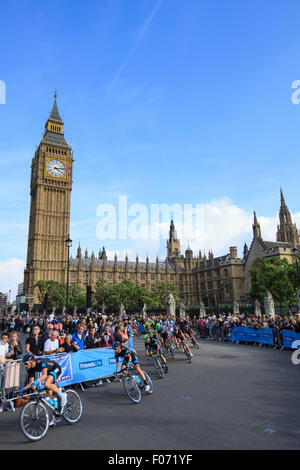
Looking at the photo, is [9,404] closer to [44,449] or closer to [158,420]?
[44,449]

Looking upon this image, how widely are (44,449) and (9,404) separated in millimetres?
3057

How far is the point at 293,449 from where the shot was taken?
4.75 m

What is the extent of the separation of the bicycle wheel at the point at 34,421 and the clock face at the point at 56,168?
92422 mm

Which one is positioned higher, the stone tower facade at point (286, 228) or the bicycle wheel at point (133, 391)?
the stone tower facade at point (286, 228)

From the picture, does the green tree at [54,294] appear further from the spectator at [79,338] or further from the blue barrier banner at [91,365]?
the blue barrier banner at [91,365]

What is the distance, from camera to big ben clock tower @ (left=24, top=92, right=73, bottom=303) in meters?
86.0

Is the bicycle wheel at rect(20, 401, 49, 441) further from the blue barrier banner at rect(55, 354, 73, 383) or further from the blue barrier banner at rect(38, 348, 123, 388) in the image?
the blue barrier banner at rect(55, 354, 73, 383)

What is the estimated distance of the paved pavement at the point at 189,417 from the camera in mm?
5125

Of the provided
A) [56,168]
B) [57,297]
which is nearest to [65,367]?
[57,297]

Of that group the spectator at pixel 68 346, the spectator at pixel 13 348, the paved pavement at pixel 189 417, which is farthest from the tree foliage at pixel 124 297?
the spectator at pixel 13 348

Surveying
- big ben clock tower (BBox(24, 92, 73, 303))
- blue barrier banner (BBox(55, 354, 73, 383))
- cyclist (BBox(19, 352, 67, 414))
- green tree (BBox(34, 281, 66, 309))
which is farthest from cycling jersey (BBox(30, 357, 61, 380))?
big ben clock tower (BBox(24, 92, 73, 303))

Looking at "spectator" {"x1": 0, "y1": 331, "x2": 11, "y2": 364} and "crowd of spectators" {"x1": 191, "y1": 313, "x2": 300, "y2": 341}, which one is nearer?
"spectator" {"x1": 0, "y1": 331, "x2": 11, "y2": 364}

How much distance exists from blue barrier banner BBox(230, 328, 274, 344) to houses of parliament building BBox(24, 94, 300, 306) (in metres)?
61.1

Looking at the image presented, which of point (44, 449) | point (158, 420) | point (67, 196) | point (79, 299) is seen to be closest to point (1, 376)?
point (44, 449)
